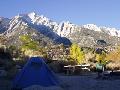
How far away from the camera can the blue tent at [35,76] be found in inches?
702

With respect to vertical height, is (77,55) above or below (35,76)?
Answer: above

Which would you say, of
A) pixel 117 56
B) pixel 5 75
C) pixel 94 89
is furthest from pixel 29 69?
pixel 117 56

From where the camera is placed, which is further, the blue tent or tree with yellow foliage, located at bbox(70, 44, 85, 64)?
tree with yellow foliage, located at bbox(70, 44, 85, 64)

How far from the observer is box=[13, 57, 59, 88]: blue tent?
702 inches

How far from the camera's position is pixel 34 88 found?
54.9 ft

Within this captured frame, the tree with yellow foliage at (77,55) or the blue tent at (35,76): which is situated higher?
the tree with yellow foliage at (77,55)

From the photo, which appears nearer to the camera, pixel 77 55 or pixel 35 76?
pixel 35 76

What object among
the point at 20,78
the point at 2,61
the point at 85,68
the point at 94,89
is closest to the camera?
the point at 20,78

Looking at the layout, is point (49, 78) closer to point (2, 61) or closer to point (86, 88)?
point (86, 88)

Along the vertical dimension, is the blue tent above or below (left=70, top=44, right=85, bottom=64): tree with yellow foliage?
below

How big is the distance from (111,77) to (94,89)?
29.3ft

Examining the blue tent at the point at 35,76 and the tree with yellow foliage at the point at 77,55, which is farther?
the tree with yellow foliage at the point at 77,55

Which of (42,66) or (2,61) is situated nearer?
(42,66)

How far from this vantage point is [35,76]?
58.9 feet
